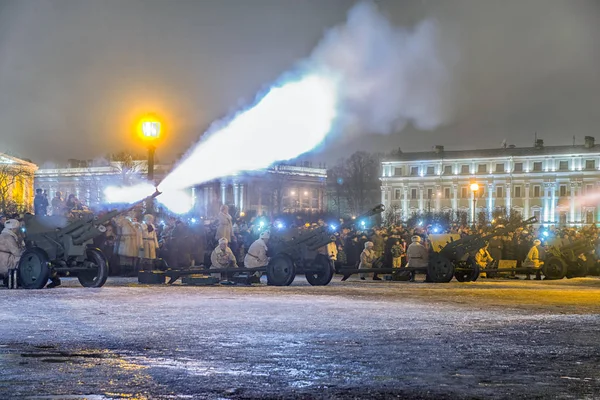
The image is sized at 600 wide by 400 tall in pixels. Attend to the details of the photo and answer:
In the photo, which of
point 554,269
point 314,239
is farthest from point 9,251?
point 554,269

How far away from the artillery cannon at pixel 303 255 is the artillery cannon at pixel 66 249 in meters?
4.39

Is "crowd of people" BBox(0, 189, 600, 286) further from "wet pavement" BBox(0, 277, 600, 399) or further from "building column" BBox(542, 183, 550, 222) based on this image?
"building column" BBox(542, 183, 550, 222)

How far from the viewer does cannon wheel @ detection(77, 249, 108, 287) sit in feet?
76.0

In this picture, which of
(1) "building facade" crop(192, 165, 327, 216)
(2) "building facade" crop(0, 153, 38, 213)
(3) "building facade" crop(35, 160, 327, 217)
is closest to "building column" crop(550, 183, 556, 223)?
(1) "building facade" crop(192, 165, 327, 216)

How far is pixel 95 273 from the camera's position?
23.6 meters

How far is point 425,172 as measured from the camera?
161250 mm

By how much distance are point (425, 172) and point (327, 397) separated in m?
154

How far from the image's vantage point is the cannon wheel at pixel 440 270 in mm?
29016

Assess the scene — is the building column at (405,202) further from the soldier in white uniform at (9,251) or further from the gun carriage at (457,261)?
the soldier in white uniform at (9,251)

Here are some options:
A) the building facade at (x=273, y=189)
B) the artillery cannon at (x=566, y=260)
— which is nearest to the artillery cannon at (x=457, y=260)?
the artillery cannon at (x=566, y=260)

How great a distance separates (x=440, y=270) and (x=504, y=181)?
129 m

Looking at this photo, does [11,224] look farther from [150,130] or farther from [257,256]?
[257,256]

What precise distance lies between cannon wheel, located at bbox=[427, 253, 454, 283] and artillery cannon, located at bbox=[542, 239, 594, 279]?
6.11 m

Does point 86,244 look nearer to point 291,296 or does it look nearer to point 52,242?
point 52,242
